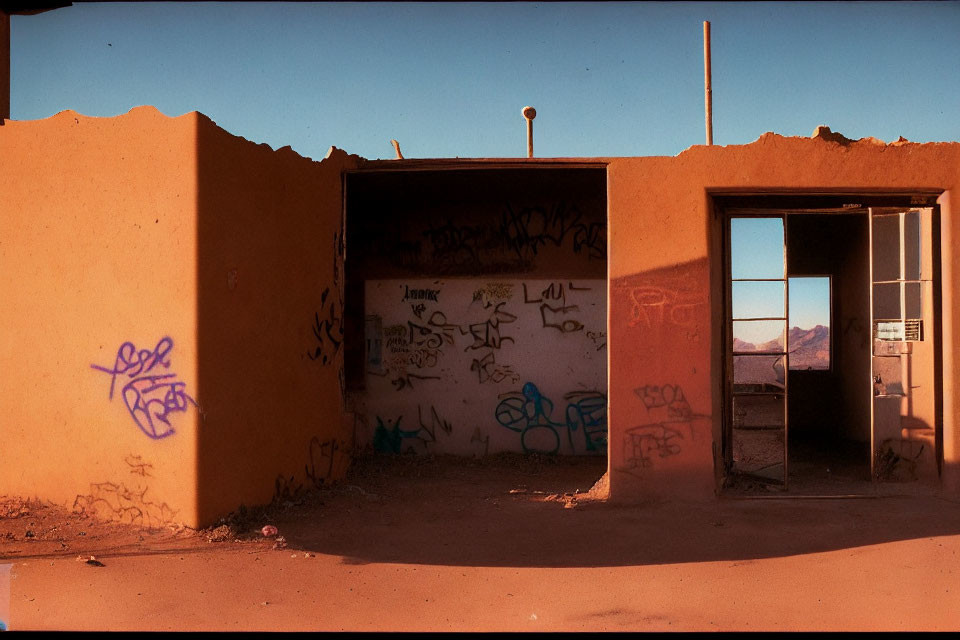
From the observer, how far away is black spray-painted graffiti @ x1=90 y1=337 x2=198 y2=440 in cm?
623

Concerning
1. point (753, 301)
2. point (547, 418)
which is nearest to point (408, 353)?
point (547, 418)

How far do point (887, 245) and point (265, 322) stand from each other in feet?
18.6

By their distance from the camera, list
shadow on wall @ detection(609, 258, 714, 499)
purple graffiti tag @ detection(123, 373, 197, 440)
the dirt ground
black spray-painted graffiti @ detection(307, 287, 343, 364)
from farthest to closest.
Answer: black spray-painted graffiti @ detection(307, 287, 343, 364) → shadow on wall @ detection(609, 258, 714, 499) → purple graffiti tag @ detection(123, 373, 197, 440) → the dirt ground

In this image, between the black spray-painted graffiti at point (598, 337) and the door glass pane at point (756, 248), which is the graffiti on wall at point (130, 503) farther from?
the black spray-painted graffiti at point (598, 337)

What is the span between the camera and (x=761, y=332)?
7.92 meters

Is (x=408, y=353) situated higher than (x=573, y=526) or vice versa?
(x=408, y=353)

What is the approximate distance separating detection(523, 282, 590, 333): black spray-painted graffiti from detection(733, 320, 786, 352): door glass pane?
8.32ft

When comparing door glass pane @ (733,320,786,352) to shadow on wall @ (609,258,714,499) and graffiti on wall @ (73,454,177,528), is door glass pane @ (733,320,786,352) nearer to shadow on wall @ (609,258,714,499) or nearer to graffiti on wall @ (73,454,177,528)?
shadow on wall @ (609,258,714,499)

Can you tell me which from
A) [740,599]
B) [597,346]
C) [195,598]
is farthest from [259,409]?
[597,346]

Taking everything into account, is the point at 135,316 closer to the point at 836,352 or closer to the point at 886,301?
the point at 886,301

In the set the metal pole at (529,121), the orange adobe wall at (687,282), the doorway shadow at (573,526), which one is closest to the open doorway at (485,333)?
the metal pole at (529,121)

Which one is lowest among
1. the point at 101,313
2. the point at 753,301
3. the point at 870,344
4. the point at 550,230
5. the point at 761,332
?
the point at 870,344

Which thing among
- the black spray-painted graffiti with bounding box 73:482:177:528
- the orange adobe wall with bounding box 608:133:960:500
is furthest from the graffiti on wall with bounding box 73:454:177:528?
the orange adobe wall with bounding box 608:133:960:500

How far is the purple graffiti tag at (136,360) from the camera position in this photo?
247 inches
